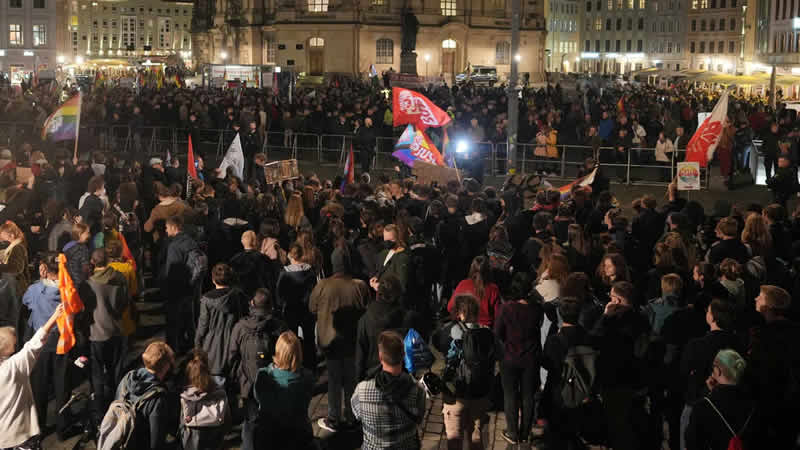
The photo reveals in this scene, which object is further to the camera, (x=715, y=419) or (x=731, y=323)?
(x=731, y=323)

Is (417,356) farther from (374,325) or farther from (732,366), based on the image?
(732,366)

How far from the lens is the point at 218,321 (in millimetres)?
8617

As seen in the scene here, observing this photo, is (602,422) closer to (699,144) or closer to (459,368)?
(459,368)

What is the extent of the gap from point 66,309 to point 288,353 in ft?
8.87

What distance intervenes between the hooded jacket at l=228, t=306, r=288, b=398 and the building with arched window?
68.5 metres

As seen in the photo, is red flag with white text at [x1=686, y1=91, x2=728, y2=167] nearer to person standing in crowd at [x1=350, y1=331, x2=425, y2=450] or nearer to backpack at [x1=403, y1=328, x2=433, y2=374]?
backpack at [x1=403, y1=328, x2=433, y2=374]

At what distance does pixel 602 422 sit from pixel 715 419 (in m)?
1.53

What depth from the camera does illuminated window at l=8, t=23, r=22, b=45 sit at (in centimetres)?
9344

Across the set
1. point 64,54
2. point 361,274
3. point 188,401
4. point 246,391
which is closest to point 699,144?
point 361,274

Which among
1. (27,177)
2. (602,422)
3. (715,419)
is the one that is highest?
(27,177)

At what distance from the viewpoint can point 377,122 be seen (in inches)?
1107

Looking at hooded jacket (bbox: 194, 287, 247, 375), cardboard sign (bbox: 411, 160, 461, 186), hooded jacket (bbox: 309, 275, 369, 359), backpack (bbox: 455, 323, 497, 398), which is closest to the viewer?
backpack (bbox: 455, 323, 497, 398)

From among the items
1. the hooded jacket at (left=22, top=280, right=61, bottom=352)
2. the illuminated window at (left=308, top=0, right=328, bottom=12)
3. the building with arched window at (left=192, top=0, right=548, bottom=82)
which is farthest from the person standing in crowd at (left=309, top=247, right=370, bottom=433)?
the illuminated window at (left=308, top=0, right=328, bottom=12)

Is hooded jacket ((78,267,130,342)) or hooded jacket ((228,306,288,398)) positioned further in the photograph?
hooded jacket ((78,267,130,342))
